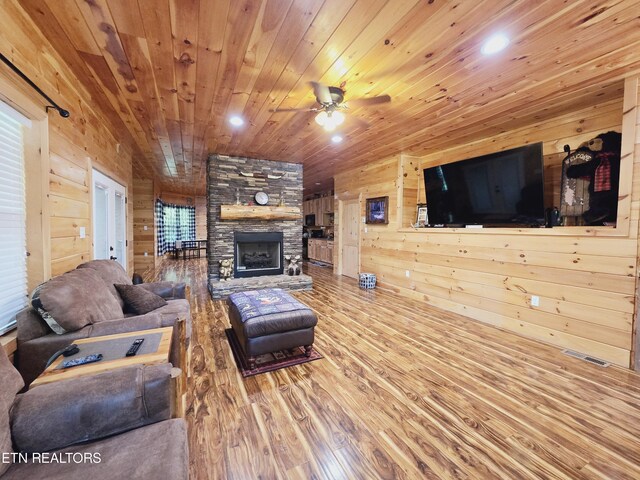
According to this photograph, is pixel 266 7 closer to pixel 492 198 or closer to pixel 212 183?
pixel 492 198

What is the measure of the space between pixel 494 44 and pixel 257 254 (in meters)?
4.79

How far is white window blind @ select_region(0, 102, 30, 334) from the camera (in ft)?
5.34

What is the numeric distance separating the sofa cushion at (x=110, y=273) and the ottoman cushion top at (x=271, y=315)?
1.07 m

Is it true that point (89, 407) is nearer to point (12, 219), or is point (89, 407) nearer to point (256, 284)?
point (12, 219)

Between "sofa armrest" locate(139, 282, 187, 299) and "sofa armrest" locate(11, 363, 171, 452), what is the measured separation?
6.47 ft

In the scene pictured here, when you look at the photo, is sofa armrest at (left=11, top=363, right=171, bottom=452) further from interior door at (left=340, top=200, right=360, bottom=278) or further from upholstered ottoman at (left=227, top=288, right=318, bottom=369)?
interior door at (left=340, top=200, right=360, bottom=278)

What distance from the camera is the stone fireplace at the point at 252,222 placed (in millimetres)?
5043

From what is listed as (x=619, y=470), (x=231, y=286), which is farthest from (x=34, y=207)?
(x=619, y=470)

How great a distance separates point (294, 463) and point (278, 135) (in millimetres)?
3689

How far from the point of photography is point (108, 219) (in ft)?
12.1

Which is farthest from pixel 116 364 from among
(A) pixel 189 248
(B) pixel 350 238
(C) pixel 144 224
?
(A) pixel 189 248

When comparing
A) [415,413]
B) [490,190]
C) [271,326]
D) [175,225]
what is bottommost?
[415,413]

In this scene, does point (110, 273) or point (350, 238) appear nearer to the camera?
point (110, 273)

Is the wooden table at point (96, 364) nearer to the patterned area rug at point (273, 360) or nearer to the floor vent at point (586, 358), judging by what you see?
the patterned area rug at point (273, 360)
